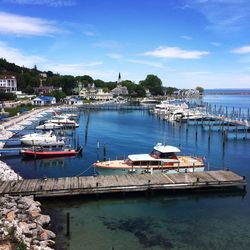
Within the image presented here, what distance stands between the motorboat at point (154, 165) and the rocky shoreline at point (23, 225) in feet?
37.1

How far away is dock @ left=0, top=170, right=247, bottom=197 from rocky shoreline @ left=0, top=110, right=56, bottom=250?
220 centimetres

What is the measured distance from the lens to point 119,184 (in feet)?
108

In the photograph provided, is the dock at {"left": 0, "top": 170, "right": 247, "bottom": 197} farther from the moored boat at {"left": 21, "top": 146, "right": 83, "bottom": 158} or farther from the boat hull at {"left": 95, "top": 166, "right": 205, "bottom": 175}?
the moored boat at {"left": 21, "top": 146, "right": 83, "bottom": 158}

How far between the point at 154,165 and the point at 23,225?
63.2ft

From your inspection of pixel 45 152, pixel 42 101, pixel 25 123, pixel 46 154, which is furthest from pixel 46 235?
pixel 42 101

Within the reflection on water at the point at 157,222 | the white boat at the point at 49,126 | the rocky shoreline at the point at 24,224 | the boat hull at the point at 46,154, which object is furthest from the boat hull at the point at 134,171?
the white boat at the point at 49,126

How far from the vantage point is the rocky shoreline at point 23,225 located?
69.2 feet

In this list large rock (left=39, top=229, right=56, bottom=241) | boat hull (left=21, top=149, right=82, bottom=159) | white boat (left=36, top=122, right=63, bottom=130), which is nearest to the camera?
large rock (left=39, top=229, right=56, bottom=241)

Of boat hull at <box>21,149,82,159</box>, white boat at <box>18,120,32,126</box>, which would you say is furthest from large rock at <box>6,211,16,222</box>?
white boat at <box>18,120,32,126</box>

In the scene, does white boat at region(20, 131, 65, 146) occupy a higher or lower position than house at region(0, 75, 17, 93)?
lower

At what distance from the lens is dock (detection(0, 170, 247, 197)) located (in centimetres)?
3117

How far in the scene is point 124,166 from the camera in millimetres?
38594

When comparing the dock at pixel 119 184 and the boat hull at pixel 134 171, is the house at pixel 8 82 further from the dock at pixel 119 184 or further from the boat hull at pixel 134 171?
the dock at pixel 119 184

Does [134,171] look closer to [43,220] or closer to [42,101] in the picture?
[43,220]
